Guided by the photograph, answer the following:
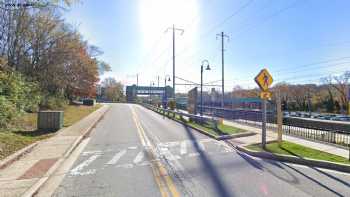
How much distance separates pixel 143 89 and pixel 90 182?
11316 cm

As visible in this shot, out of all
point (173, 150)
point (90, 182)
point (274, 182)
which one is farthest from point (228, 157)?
point (90, 182)

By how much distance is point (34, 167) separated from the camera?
274 inches

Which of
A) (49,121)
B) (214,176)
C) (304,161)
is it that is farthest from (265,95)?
(49,121)

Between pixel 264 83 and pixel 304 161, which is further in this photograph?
pixel 264 83

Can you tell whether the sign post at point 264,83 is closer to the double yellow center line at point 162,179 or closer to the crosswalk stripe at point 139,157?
the double yellow center line at point 162,179

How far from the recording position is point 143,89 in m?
118

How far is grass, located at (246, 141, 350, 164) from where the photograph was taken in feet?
26.0

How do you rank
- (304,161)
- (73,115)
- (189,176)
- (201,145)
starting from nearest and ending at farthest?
(189,176), (304,161), (201,145), (73,115)

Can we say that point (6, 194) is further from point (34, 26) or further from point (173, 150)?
point (34, 26)

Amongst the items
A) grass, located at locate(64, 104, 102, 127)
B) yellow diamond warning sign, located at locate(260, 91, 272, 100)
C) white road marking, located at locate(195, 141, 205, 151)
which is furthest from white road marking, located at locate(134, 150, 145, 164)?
grass, located at locate(64, 104, 102, 127)

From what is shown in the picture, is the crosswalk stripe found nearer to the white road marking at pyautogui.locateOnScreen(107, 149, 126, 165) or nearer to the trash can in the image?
the white road marking at pyautogui.locateOnScreen(107, 149, 126, 165)

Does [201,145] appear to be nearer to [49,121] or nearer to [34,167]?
[34,167]

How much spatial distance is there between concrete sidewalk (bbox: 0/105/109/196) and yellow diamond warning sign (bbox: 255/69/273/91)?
24.5ft

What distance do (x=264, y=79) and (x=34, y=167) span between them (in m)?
8.39
